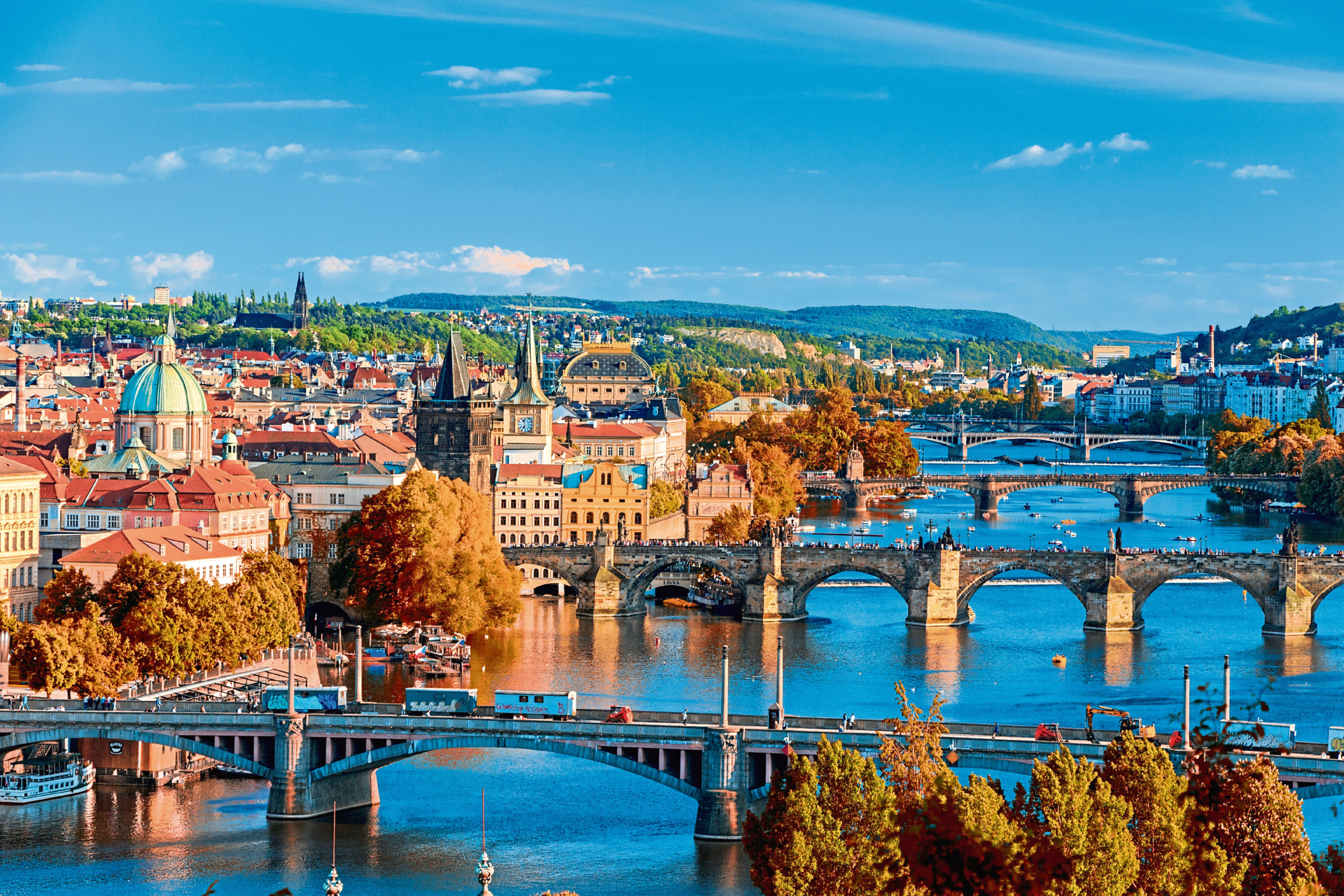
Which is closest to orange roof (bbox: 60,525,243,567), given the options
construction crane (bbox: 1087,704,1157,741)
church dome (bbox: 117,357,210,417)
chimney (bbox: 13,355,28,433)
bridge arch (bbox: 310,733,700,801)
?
church dome (bbox: 117,357,210,417)

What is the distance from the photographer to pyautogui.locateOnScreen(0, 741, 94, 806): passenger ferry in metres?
57.9

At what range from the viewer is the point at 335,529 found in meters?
92.6

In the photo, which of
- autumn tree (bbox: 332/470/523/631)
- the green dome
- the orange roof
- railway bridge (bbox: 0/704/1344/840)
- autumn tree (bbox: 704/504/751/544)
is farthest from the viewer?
autumn tree (bbox: 704/504/751/544)

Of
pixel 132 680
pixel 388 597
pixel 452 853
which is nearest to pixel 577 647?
pixel 388 597

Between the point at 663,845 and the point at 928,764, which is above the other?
the point at 928,764

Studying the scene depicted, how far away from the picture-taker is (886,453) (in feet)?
564

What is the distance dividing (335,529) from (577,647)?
13876mm

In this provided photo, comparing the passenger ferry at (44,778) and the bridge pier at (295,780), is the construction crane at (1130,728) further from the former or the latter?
the passenger ferry at (44,778)

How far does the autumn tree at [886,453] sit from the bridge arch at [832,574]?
7676 cm

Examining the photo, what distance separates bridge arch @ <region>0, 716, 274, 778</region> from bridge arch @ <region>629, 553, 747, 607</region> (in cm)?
3928

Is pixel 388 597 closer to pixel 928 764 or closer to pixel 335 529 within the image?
pixel 335 529

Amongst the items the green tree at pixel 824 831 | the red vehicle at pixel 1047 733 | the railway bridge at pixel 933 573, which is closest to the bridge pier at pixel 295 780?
the red vehicle at pixel 1047 733

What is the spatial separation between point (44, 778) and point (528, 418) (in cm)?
6507

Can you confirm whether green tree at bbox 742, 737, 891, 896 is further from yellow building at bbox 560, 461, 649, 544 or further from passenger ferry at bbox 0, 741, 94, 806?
yellow building at bbox 560, 461, 649, 544
